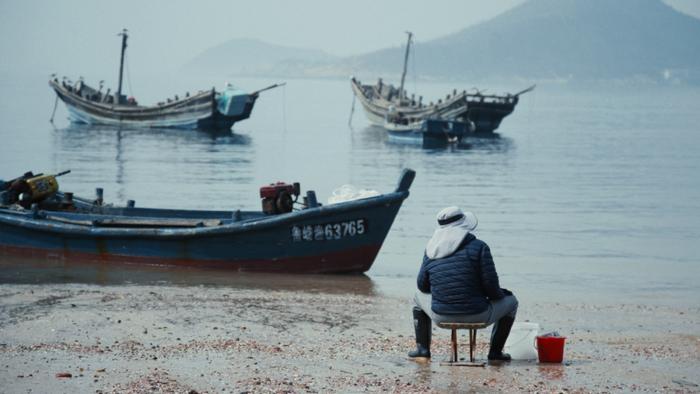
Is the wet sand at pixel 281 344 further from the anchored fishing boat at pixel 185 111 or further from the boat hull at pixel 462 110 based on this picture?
the anchored fishing boat at pixel 185 111

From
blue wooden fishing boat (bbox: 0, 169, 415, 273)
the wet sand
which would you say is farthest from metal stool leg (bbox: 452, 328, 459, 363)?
blue wooden fishing boat (bbox: 0, 169, 415, 273)

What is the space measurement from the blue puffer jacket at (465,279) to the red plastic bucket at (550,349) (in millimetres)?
699

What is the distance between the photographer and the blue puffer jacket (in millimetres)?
8977

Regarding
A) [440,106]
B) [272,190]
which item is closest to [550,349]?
[272,190]

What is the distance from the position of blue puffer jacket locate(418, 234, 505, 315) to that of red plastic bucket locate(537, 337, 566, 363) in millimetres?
699

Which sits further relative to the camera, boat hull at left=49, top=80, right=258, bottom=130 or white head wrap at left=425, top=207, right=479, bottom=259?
boat hull at left=49, top=80, right=258, bottom=130

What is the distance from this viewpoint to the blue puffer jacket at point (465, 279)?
29.5 ft

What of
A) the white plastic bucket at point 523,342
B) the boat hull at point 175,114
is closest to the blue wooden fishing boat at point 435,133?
the boat hull at point 175,114

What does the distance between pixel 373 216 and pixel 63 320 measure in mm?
5131

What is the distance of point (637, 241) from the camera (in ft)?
74.3

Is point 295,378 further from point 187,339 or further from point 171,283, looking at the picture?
point 171,283

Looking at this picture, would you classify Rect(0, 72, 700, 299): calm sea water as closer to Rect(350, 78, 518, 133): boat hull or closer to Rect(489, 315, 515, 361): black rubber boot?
Rect(350, 78, 518, 133): boat hull

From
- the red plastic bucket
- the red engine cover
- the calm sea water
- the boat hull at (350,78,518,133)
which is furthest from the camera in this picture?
the boat hull at (350,78,518,133)

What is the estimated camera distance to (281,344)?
10.3m
